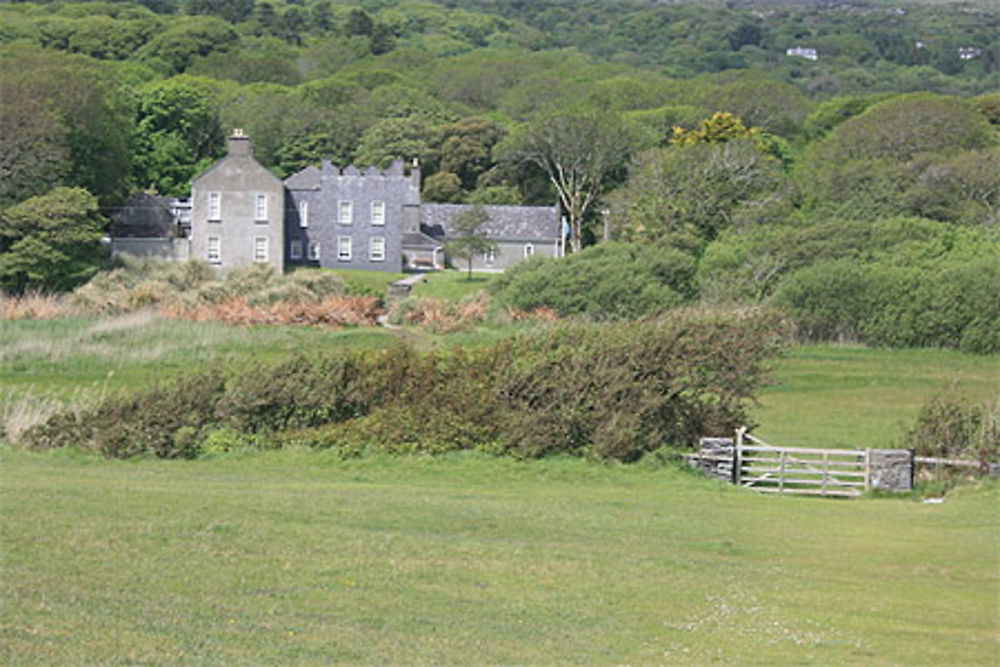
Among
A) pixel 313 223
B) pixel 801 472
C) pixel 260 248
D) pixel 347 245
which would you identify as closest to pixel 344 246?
pixel 347 245

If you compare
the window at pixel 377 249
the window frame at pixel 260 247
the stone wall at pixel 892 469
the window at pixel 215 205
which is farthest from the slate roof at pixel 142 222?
the stone wall at pixel 892 469

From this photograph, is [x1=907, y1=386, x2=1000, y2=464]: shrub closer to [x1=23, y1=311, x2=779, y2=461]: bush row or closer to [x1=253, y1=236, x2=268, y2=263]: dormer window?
[x1=23, y1=311, x2=779, y2=461]: bush row

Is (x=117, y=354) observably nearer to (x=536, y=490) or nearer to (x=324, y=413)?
(x=324, y=413)

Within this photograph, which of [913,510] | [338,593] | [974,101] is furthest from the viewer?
[974,101]

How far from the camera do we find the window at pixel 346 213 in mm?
80312

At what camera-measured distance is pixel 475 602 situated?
49.6 ft

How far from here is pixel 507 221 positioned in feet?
286

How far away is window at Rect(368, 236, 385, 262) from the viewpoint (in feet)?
264

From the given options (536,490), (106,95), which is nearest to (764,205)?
(106,95)

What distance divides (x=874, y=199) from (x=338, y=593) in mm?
70390

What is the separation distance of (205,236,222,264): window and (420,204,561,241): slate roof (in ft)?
51.0

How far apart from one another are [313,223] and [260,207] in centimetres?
509

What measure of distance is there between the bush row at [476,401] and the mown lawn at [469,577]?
5.69m

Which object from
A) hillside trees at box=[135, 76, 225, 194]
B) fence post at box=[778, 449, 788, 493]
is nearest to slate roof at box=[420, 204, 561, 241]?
hillside trees at box=[135, 76, 225, 194]
